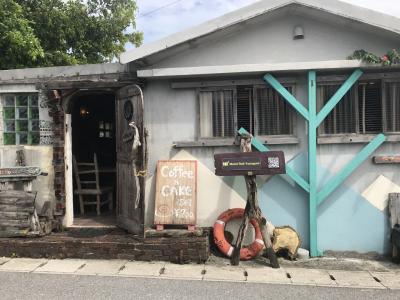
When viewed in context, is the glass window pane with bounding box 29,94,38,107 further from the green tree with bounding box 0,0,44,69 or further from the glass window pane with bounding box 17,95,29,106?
the green tree with bounding box 0,0,44,69

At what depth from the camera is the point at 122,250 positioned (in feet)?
20.8

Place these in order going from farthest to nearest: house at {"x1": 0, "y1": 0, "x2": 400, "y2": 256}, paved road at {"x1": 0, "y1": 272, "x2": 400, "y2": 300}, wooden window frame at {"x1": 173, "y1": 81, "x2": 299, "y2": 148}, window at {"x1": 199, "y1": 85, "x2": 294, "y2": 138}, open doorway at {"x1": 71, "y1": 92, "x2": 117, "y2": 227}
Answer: open doorway at {"x1": 71, "y1": 92, "x2": 117, "y2": 227}, window at {"x1": 199, "y1": 85, "x2": 294, "y2": 138}, wooden window frame at {"x1": 173, "y1": 81, "x2": 299, "y2": 148}, house at {"x1": 0, "y1": 0, "x2": 400, "y2": 256}, paved road at {"x1": 0, "y1": 272, "x2": 400, "y2": 300}

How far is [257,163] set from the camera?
20.2ft

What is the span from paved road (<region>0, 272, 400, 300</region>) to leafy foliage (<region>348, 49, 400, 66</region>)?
3.52 m

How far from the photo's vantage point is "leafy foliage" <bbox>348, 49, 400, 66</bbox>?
6.27 m

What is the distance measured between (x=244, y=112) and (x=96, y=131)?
5974mm

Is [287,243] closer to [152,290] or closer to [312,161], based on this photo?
[312,161]

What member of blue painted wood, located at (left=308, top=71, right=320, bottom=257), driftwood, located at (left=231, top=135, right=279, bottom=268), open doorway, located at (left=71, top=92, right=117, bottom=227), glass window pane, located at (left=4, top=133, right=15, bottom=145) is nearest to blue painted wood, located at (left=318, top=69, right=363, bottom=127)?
blue painted wood, located at (left=308, top=71, right=320, bottom=257)

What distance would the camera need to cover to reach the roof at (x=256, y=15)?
6.01 m

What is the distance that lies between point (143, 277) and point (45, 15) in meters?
12.4

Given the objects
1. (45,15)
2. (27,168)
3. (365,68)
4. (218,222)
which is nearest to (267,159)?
(218,222)

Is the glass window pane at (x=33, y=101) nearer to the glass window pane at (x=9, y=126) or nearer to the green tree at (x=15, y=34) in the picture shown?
the glass window pane at (x=9, y=126)

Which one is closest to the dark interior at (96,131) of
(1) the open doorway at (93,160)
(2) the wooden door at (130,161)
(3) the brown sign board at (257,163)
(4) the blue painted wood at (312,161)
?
(1) the open doorway at (93,160)

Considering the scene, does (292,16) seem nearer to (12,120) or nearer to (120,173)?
(120,173)
